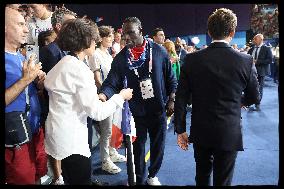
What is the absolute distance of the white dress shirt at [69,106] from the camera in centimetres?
194

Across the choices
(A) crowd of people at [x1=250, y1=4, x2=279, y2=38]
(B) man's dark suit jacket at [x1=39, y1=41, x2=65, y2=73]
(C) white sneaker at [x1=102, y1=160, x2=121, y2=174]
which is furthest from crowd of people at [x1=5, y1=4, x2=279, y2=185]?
(A) crowd of people at [x1=250, y1=4, x2=279, y2=38]

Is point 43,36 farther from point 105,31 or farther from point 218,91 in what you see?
point 218,91

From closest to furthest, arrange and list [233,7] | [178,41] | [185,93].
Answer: [185,93] → [178,41] → [233,7]

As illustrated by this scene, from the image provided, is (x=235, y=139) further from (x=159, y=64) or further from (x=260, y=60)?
(x=260, y=60)

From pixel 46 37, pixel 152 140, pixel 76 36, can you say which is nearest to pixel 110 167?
pixel 152 140

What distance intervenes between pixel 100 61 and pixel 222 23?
1941 mm


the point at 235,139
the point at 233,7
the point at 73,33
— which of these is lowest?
the point at 235,139

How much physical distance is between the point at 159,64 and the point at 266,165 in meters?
1.94

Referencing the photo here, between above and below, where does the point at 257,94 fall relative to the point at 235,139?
above

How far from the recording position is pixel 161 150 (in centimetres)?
305

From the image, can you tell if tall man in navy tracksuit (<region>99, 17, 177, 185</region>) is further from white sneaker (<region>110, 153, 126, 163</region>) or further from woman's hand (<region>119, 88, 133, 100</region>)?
white sneaker (<region>110, 153, 126, 163</region>)

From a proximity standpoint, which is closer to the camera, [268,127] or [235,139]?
[235,139]

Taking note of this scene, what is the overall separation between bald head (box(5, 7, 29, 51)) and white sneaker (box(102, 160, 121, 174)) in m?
2.07

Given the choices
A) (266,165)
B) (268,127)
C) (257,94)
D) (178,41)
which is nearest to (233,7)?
(178,41)
